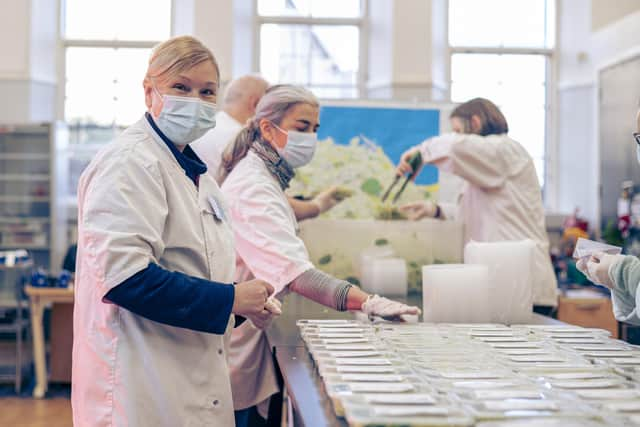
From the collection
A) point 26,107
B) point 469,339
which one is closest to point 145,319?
point 469,339

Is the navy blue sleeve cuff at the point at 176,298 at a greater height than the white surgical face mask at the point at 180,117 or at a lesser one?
lesser

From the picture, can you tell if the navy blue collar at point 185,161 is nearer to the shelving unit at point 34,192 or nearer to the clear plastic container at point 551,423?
the clear plastic container at point 551,423

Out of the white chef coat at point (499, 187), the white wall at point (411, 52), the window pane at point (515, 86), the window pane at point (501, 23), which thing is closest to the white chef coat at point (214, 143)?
the white chef coat at point (499, 187)

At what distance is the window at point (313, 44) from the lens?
24.5 feet

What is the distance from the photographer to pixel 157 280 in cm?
138

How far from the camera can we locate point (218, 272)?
5.12 feet

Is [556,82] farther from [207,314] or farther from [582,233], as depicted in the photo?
[207,314]

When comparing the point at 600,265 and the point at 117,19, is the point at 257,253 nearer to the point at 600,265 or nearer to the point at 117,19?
the point at 600,265

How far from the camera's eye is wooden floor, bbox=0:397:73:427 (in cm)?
418

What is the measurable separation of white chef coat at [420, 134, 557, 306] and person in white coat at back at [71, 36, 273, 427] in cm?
149

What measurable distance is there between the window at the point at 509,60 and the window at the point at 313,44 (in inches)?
37.5

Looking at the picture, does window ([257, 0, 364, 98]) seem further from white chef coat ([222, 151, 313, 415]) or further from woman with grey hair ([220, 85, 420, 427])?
white chef coat ([222, 151, 313, 415])

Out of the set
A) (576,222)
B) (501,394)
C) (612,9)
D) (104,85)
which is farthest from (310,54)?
(501,394)

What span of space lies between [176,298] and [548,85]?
685 cm
